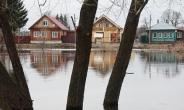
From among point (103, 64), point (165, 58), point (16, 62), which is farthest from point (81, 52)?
point (165, 58)

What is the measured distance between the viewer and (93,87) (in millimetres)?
15141

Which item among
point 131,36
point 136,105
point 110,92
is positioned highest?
point 131,36

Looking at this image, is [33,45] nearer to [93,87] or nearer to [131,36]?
[93,87]

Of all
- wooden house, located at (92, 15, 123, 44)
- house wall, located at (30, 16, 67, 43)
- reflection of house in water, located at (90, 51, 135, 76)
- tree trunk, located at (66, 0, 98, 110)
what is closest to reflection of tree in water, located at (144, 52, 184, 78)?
reflection of house in water, located at (90, 51, 135, 76)

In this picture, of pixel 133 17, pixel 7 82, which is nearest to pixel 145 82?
pixel 133 17

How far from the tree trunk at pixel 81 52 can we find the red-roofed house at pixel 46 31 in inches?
2494

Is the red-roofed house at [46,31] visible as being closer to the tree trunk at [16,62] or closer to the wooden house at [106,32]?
the wooden house at [106,32]

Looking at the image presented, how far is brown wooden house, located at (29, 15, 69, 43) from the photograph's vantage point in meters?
72.0

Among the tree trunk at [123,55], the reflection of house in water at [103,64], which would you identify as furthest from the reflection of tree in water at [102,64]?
the tree trunk at [123,55]

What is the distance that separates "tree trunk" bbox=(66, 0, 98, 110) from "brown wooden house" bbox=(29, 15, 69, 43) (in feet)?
208

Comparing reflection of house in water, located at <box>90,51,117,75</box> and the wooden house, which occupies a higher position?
the wooden house

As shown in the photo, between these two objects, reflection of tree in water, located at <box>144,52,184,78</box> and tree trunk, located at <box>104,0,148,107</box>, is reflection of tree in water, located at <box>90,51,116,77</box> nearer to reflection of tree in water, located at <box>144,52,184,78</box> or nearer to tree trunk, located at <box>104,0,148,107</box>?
reflection of tree in water, located at <box>144,52,184,78</box>

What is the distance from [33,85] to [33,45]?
52.7 metres

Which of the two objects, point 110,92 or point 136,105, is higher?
point 110,92
